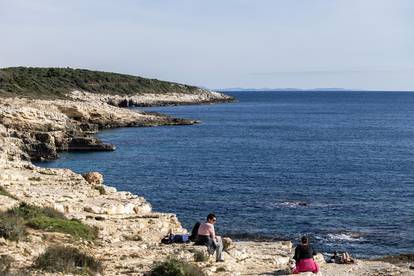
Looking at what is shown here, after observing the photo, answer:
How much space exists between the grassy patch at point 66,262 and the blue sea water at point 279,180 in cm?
1958

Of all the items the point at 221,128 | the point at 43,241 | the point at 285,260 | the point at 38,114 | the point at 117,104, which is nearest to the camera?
the point at 43,241

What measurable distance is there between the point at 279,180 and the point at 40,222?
35.8 metres

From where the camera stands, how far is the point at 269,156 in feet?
236

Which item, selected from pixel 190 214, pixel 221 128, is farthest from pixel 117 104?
pixel 190 214

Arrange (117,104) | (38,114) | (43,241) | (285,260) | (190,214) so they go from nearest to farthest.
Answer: (43,241) < (285,260) < (190,214) < (38,114) < (117,104)

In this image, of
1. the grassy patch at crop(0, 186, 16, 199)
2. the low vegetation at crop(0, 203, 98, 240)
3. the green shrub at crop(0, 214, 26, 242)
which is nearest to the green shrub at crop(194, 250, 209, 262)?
the low vegetation at crop(0, 203, 98, 240)

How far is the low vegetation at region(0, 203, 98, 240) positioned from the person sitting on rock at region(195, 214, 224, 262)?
14.6ft

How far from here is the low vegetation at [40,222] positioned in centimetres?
1931

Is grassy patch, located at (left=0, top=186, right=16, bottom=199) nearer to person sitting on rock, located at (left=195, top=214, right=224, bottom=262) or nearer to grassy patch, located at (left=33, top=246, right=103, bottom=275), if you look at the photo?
person sitting on rock, located at (left=195, top=214, right=224, bottom=262)

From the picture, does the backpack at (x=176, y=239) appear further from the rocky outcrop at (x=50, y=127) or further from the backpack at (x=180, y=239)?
the rocky outcrop at (x=50, y=127)

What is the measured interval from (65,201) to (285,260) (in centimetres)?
1157

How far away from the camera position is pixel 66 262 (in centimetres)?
1606

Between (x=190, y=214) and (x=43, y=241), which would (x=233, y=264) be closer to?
(x=43, y=241)

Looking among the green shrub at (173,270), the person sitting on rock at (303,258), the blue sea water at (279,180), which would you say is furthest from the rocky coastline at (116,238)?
the blue sea water at (279,180)
